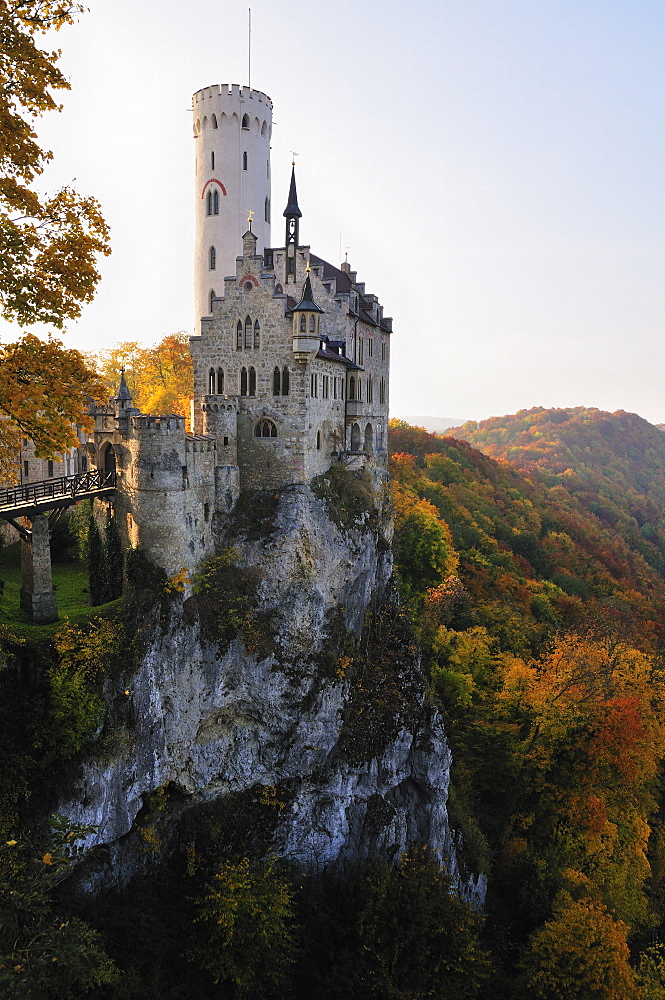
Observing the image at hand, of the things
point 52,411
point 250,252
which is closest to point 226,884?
point 52,411

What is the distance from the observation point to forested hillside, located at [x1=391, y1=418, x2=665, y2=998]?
93.1 feet

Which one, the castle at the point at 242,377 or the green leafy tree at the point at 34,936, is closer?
the green leafy tree at the point at 34,936

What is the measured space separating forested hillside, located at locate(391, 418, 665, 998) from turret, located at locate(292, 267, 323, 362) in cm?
2058

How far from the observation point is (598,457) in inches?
5172

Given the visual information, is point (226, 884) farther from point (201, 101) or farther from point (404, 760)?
point (201, 101)

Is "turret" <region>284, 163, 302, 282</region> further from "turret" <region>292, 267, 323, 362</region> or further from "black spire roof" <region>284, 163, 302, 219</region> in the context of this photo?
"turret" <region>292, 267, 323, 362</region>

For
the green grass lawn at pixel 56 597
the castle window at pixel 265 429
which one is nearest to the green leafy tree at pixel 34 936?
the green grass lawn at pixel 56 597

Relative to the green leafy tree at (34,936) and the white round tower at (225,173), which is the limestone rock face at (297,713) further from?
the white round tower at (225,173)

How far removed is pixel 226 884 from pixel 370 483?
19.8 metres

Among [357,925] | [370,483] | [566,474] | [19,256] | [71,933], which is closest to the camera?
[19,256]

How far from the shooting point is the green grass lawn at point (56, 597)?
21469 millimetres

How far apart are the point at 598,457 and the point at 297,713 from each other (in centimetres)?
12030

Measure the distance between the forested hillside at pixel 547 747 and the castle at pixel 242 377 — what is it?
15489 mm

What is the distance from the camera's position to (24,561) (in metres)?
22.4
